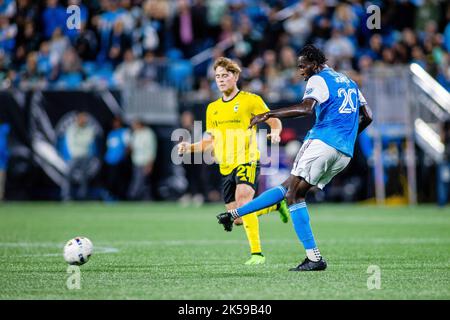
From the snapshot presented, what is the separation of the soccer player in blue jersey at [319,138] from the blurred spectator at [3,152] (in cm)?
1416

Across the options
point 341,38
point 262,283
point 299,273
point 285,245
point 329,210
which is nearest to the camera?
point 262,283

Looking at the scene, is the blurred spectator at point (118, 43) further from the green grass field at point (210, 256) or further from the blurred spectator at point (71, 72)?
the green grass field at point (210, 256)

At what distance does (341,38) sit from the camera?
2248 cm

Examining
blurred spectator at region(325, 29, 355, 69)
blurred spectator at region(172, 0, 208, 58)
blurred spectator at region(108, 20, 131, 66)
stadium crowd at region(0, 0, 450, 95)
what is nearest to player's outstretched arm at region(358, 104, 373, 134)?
stadium crowd at region(0, 0, 450, 95)

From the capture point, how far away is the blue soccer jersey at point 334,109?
336 inches

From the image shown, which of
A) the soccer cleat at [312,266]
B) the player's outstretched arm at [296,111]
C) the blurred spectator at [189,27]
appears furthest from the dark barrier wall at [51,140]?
the player's outstretched arm at [296,111]

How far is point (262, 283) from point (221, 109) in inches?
115

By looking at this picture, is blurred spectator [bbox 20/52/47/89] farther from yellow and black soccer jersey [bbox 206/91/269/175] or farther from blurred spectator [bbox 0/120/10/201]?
yellow and black soccer jersey [bbox 206/91/269/175]

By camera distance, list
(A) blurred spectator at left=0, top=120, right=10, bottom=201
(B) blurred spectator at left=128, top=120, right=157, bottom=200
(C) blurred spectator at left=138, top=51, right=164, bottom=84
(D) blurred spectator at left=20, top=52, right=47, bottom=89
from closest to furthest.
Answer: (A) blurred spectator at left=0, top=120, right=10, bottom=201, (B) blurred spectator at left=128, top=120, right=157, bottom=200, (D) blurred spectator at left=20, top=52, right=47, bottom=89, (C) blurred spectator at left=138, top=51, right=164, bottom=84

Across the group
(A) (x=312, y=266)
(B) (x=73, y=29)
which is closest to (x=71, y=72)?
(B) (x=73, y=29)

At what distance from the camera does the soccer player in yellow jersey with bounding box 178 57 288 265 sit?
31.6 feet

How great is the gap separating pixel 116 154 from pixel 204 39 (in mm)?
A: 4004
